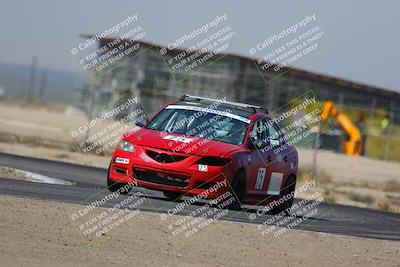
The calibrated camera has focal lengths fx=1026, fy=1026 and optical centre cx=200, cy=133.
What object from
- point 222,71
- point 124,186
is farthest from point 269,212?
point 222,71

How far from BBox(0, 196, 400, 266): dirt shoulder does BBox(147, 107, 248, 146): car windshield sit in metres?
2.50

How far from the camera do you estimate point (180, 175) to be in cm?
1402

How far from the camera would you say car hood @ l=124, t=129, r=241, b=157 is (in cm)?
1414

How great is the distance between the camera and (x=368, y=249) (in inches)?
481

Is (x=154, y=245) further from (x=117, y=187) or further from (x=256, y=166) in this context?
(x=256, y=166)

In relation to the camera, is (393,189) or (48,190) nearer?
(48,190)

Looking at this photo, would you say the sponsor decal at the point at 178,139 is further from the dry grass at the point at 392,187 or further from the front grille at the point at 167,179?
the dry grass at the point at 392,187

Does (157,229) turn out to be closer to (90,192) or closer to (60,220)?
(60,220)

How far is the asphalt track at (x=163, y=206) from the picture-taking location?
44.7 ft

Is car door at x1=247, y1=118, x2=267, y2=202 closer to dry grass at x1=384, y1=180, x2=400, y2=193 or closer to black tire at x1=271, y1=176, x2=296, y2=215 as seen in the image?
black tire at x1=271, y1=176, x2=296, y2=215

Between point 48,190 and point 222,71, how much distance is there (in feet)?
145

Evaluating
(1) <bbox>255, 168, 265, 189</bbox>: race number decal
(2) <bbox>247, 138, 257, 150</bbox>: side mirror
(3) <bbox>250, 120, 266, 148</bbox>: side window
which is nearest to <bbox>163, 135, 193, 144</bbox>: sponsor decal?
(2) <bbox>247, 138, 257, 150</bbox>: side mirror

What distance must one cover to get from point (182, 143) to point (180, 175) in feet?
1.60
